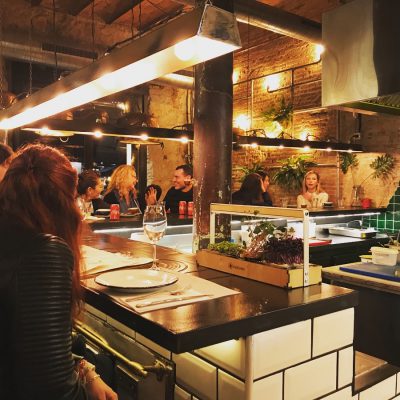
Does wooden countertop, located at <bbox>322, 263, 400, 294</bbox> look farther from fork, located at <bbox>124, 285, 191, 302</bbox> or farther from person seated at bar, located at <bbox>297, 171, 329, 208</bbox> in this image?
person seated at bar, located at <bbox>297, 171, 329, 208</bbox>

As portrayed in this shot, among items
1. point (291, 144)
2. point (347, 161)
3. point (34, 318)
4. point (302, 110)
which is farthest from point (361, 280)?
point (302, 110)

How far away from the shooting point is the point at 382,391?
172 centimetres

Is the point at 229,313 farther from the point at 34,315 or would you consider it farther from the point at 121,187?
the point at 121,187

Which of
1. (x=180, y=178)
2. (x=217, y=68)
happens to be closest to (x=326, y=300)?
(x=217, y=68)

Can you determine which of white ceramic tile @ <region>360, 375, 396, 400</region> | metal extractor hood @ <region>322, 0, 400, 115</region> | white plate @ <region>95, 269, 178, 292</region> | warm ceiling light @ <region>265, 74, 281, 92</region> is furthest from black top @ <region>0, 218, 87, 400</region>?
warm ceiling light @ <region>265, 74, 281, 92</region>

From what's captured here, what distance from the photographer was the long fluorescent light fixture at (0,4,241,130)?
4.25ft

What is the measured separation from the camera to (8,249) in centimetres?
93

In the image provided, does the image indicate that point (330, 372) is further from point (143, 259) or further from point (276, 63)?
point (276, 63)

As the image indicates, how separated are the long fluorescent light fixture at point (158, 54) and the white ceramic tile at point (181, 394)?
3.82 feet

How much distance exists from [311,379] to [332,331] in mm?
169

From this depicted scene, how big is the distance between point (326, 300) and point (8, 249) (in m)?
0.93

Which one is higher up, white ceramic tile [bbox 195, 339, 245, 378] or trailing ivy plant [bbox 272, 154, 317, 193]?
trailing ivy plant [bbox 272, 154, 317, 193]

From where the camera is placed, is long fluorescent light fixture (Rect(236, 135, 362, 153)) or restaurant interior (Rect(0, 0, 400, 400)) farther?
long fluorescent light fixture (Rect(236, 135, 362, 153))

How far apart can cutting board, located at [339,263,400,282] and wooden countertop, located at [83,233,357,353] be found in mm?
1289
